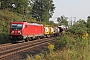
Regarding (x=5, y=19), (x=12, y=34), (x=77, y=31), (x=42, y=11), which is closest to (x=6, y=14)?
(x=5, y=19)

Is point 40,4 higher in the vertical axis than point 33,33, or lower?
higher

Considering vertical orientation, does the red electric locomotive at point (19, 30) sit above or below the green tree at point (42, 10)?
below

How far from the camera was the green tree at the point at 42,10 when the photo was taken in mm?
85562

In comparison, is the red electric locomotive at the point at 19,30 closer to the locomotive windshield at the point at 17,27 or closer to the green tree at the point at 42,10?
the locomotive windshield at the point at 17,27

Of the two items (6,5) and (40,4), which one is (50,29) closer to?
(6,5)

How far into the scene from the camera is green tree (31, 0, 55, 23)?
85.6m

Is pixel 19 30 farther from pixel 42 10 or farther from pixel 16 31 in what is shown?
pixel 42 10

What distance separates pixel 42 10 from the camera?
284ft

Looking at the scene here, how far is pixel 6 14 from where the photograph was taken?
149 ft

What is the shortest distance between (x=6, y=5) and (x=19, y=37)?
26233 mm

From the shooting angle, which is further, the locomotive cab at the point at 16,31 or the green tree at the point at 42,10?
the green tree at the point at 42,10

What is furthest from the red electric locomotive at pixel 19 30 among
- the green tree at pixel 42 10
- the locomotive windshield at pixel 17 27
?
the green tree at pixel 42 10

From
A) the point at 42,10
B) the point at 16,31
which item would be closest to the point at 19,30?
the point at 16,31

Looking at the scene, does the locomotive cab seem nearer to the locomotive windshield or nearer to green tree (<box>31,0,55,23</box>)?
the locomotive windshield
